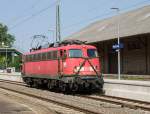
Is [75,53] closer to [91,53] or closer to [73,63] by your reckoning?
[73,63]

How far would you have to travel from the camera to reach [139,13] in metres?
53.8

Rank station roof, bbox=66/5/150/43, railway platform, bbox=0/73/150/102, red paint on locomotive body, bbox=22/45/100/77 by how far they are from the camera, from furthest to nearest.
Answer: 1. station roof, bbox=66/5/150/43
2. red paint on locomotive body, bbox=22/45/100/77
3. railway platform, bbox=0/73/150/102

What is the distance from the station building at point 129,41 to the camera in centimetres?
4541

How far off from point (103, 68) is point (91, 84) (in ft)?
94.0

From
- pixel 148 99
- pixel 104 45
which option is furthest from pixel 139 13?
pixel 148 99

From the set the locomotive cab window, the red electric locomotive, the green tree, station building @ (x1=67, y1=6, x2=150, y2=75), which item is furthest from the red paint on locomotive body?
the green tree

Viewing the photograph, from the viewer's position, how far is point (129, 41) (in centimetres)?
4897

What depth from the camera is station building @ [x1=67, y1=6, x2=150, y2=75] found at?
149 feet

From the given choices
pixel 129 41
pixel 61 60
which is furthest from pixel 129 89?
pixel 129 41

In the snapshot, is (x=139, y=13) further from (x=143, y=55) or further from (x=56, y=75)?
(x=56, y=75)

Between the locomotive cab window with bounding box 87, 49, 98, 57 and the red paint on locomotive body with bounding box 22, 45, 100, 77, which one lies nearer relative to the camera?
the red paint on locomotive body with bounding box 22, 45, 100, 77

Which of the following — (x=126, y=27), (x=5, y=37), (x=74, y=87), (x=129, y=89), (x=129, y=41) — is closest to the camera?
(x=129, y=89)

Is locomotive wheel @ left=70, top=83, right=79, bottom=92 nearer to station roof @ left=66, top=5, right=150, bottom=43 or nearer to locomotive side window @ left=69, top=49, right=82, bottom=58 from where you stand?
locomotive side window @ left=69, top=49, right=82, bottom=58

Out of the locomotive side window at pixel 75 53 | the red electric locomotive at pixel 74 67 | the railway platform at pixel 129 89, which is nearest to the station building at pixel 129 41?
the red electric locomotive at pixel 74 67
